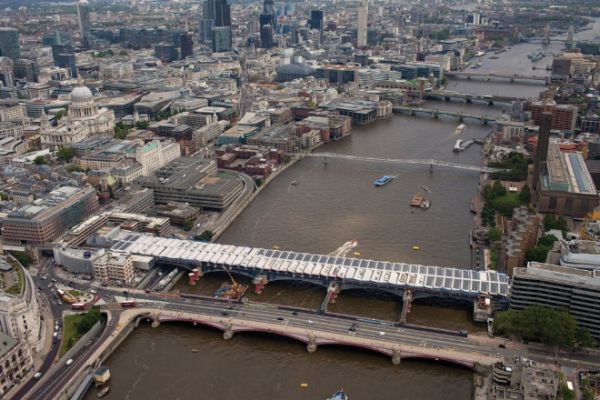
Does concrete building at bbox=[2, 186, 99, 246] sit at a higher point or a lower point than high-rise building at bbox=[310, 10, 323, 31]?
lower

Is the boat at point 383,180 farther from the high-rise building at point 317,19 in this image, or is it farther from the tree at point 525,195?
the high-rise building at point 317,19

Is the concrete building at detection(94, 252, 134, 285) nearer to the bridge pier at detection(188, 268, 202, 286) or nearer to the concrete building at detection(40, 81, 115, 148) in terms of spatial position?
the bridge pier at detection(188, 268, 202, 286)

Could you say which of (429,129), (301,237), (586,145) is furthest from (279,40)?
(301,237)

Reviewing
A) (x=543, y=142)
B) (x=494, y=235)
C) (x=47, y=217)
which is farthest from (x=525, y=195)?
(x=47, y=217)

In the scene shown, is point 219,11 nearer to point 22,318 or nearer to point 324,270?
point 324,270

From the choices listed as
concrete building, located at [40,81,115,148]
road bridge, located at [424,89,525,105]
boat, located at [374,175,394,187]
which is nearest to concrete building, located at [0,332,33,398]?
boat, located at [374,175,394,187]

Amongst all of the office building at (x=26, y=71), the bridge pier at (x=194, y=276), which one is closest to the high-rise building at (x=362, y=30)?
the office building at (x=26, y=71)
